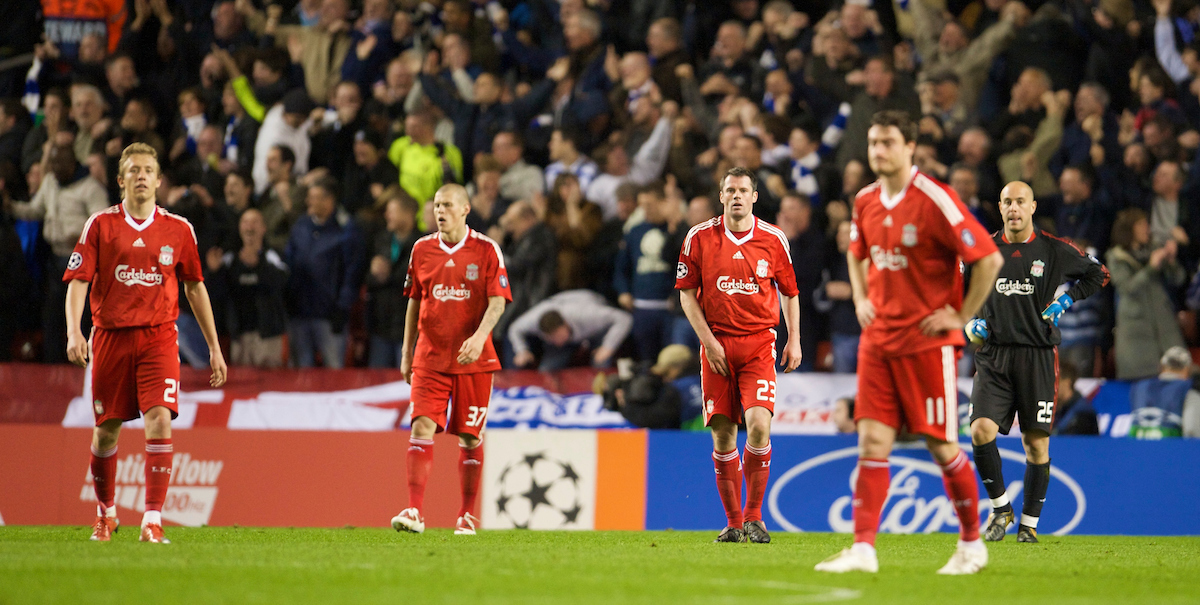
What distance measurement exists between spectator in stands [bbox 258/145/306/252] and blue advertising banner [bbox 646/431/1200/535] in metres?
5.48

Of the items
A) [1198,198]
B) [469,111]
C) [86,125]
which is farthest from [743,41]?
[86,125]

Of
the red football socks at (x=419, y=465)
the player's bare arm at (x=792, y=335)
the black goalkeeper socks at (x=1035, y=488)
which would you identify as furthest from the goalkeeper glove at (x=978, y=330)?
the red football socks at (x=419, y=465)

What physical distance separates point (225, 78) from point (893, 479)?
1018 cm

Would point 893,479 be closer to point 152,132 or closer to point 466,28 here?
point 466,28

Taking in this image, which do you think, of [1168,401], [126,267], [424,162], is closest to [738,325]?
[126,267]

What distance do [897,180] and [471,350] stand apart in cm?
378

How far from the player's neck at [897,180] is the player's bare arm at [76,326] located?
15.7 ft

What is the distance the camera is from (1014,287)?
966cm

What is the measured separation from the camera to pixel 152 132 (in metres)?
16.0

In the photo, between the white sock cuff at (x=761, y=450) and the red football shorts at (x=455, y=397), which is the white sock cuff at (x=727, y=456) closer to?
the white sock cuff at (x=761, y=450)

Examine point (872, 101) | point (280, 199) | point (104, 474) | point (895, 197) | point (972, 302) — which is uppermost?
point (872, 101)

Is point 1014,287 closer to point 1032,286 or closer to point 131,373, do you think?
point 1032,286

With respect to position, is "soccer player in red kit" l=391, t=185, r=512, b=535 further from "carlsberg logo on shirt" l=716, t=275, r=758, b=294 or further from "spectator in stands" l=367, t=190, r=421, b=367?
"spectator in stands" l=367, t=190, r=421, b=367

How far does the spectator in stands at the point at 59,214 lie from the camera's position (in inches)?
567
